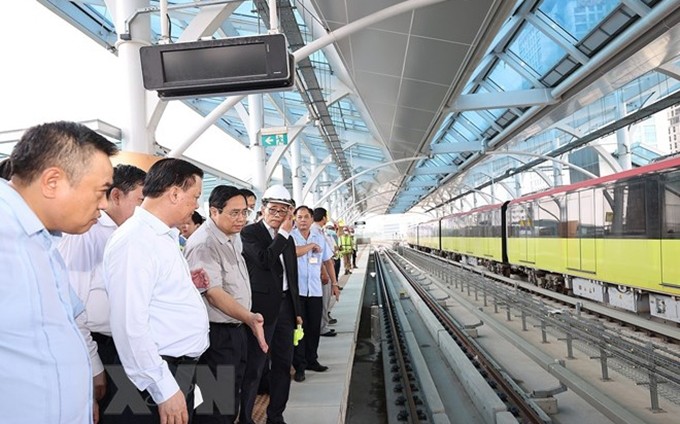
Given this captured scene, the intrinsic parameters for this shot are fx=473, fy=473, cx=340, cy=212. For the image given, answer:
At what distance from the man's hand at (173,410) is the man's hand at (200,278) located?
92 cm

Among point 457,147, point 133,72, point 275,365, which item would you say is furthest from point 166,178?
point 457,147

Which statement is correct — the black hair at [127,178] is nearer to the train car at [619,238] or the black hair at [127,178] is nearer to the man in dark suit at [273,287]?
the man in dark suit at [273,287]

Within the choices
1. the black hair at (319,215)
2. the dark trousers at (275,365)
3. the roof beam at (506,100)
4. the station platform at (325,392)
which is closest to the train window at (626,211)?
the roof beam at (506,100)

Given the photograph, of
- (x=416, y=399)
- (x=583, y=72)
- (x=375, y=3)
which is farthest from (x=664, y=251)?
(x=375, y=3)

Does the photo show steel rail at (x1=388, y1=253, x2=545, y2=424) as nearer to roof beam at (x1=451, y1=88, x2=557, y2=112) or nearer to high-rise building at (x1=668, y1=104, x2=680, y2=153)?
roof beam at (x1=451, y1=88, x2=557, y2=112)

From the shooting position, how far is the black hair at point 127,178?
3.01m

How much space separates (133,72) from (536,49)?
35.5 ft

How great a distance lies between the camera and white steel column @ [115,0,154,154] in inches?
215

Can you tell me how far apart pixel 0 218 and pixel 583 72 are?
12.2 meters

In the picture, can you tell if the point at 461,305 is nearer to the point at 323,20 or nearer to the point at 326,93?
the point at 326,93

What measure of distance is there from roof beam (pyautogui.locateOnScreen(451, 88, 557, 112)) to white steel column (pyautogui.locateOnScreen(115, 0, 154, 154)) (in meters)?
9.32

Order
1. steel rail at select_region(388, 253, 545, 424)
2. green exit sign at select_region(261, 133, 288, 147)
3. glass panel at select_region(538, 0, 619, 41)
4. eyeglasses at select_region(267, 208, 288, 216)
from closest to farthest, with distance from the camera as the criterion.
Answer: eyeglasses at select_region(267, 208, 288, 216), steel rail at select_region(388, 253, 545, 424), glass panel at select_region(538, 0, 619, 41), green exit sign at select_region(261, 133, 288, 147)

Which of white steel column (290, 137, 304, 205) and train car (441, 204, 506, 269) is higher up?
white steel column (290, 137, 304, 205)

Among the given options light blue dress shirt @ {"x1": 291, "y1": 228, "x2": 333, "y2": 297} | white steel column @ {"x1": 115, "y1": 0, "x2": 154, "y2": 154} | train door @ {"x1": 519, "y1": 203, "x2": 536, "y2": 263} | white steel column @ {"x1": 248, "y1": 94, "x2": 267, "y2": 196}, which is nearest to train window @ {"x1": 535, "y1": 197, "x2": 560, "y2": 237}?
train door @ {"x1": 519, "y1": 203, "x2": 536, "y2": 263}
